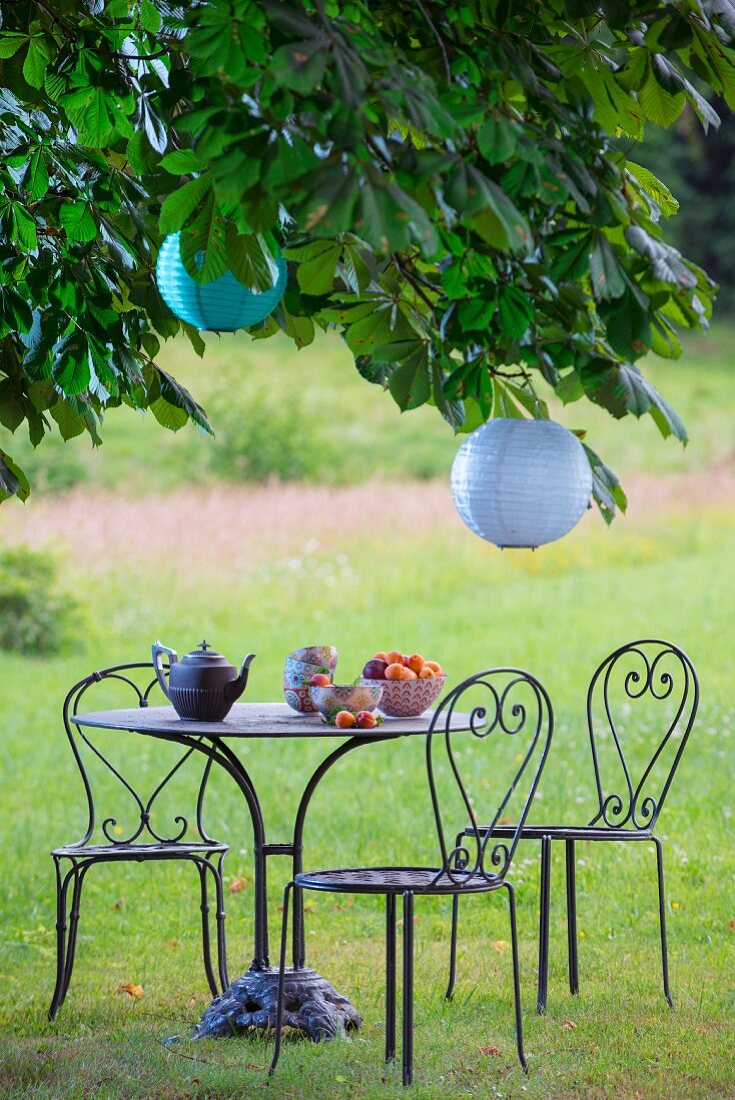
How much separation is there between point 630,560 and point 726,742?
17.8 feet

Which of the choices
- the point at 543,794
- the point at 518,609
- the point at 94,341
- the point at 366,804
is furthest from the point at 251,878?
the point at 518,609

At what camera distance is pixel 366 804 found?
680cm

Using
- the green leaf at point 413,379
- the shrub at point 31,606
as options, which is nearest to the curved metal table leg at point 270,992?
the green leaf at point 413,379

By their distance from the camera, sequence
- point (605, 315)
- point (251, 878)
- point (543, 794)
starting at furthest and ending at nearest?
1. point (543, 794)
2. point (251, 878)
3. point (605, 315)

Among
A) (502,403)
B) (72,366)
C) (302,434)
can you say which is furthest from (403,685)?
(302,434)

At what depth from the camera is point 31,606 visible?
10.3m

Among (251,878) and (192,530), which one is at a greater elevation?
(192,530)

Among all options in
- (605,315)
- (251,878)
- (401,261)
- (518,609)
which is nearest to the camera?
(605,315)

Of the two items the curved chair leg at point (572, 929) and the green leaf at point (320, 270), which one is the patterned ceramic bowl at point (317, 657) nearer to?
the curved chair leg at point (572, 929)

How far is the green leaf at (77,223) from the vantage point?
3.38 meters

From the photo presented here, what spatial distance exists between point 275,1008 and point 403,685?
84cm

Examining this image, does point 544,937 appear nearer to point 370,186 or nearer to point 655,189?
point 655,189

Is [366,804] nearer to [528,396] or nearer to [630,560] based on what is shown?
[528,396]

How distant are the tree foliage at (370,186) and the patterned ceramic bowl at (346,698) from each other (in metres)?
0.65
